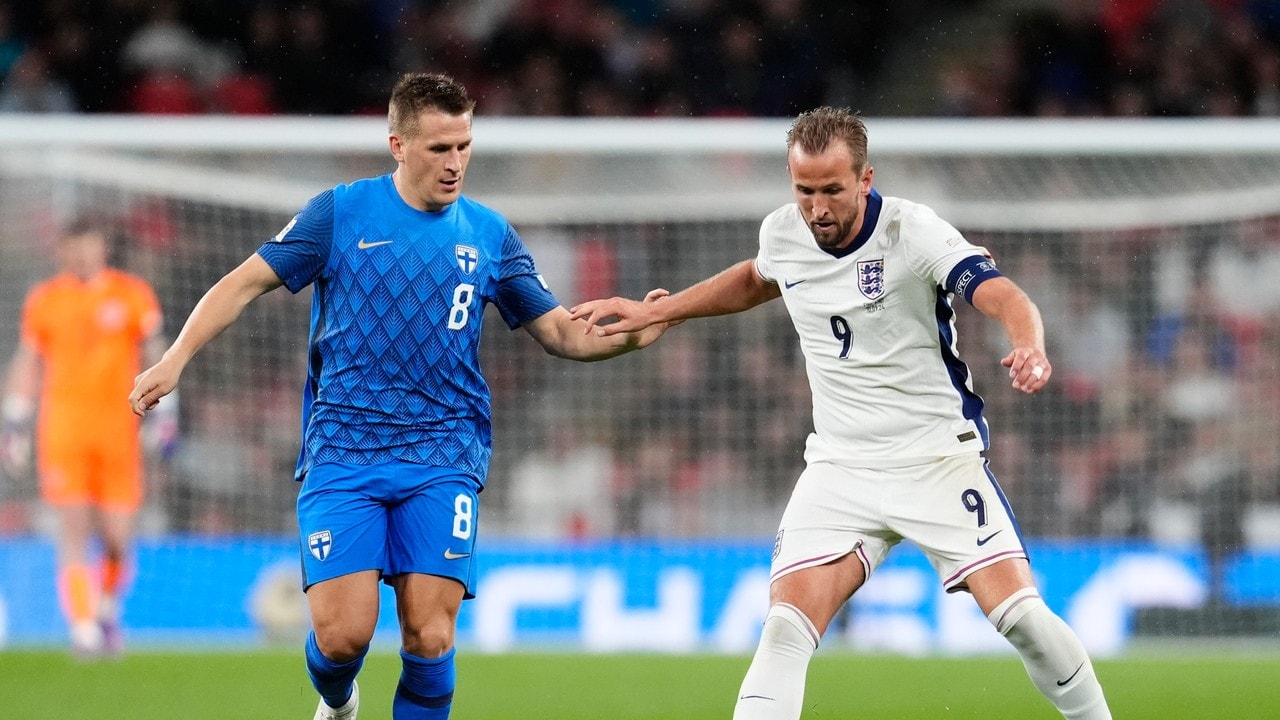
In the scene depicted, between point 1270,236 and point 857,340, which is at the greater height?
point 1270,236

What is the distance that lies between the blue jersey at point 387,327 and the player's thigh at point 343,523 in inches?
2.5

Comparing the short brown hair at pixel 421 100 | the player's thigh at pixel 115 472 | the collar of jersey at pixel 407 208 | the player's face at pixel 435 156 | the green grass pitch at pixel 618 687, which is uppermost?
the short brown hair at pixel 421 100

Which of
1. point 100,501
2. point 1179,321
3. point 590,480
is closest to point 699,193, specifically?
point 590,480

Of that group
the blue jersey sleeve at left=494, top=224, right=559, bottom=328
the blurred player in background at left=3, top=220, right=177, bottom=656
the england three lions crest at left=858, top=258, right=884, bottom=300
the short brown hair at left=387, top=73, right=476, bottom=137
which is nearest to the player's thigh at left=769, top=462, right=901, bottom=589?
the england three lions crest at left=858, top=258, right=884, bottom=300

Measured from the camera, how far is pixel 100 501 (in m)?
8.96

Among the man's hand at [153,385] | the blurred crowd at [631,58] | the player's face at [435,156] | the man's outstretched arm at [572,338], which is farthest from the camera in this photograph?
the blurred crowd at [631,58]

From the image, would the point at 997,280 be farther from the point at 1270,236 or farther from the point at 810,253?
the point at 1270,236

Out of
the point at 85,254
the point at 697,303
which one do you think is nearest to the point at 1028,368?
the point at 697,303

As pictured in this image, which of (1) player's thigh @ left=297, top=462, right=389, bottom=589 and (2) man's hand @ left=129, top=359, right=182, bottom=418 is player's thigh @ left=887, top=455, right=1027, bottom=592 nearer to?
(1) player's thigh @ left=297, top=462, right=389, bottom=589

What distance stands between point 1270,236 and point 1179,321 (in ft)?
2.52

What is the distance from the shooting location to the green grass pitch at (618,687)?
6711mm

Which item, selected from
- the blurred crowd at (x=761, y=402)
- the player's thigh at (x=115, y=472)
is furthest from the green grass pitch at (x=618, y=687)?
the blurred crowd at (x=761, y=402)

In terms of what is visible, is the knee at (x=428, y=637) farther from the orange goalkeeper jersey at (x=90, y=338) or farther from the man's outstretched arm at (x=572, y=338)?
the orange goalkeeper jersey at (x=90, y=338)

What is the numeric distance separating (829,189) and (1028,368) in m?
0.83
